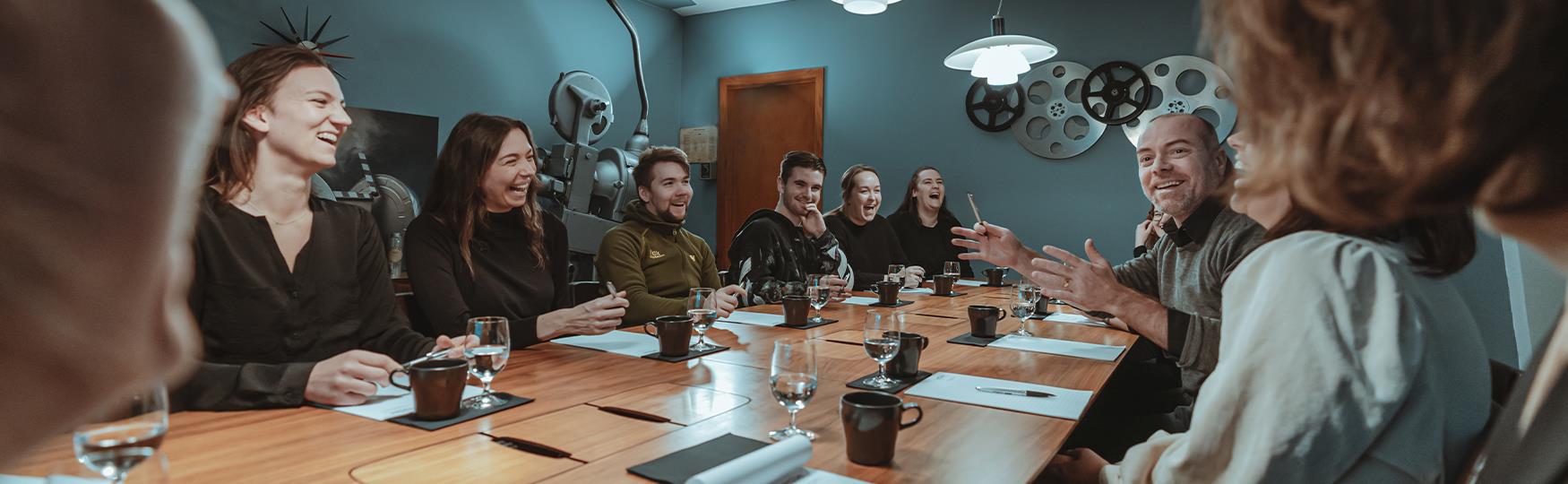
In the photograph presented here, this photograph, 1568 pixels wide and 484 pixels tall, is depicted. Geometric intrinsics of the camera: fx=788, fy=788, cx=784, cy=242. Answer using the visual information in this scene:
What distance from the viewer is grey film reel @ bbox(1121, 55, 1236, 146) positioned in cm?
487

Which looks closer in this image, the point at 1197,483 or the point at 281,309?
the point at 1197,483

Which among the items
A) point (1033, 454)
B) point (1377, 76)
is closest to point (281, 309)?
point (1033, 454)

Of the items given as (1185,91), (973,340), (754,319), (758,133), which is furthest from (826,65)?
(973,340)

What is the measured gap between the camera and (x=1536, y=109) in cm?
38

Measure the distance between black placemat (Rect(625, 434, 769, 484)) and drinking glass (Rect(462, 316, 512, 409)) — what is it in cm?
41

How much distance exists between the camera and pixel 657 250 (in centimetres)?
A: 296

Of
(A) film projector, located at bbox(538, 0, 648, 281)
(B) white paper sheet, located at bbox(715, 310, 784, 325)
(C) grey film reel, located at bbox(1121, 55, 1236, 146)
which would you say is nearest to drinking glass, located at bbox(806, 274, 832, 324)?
(B) white paper sheet, located at bbox(715, 310, 784, 325)

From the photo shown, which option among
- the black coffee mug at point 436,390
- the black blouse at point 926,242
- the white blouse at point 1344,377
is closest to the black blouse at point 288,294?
the black coffee mug at point 436,390

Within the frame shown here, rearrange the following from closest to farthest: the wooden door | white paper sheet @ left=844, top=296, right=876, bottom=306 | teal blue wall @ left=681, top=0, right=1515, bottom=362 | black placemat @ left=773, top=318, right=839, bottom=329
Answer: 1. black placemat @ left=773, top=318, right=839, bottom=329
2. white paper sheet @ left=844, top=296, right=876, bottom=306
3. teal blue wall @ left=681, top=0, right=1515, bottom=362
4. the wooden door

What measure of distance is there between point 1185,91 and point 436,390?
503 centimetres

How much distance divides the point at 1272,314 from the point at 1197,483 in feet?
0.73

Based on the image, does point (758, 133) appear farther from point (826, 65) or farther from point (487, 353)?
point (487, 353)

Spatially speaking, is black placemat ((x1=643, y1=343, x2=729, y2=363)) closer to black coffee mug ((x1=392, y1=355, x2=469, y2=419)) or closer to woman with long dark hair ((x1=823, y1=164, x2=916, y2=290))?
black coffee mug ((x1=392, y1=355, x2=469, y2=419))

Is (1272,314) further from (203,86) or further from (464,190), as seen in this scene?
(464,190)
